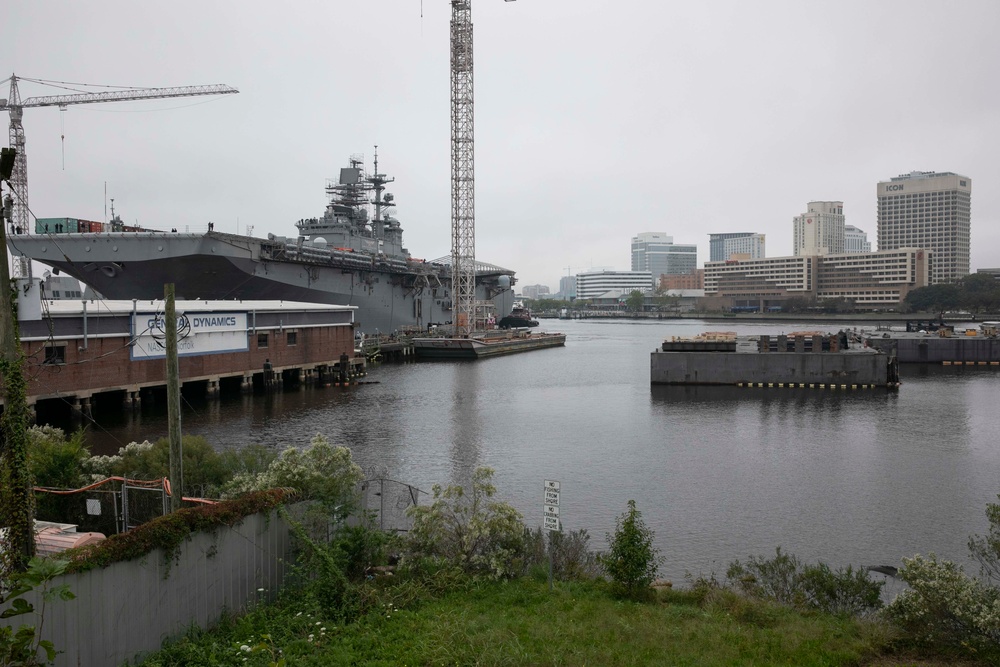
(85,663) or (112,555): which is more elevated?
(112,555)

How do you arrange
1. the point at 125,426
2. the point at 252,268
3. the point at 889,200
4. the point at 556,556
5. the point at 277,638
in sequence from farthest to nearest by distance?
the point at 889,200, the point at 252,268, the point at 125,426, the point at 556,556, the point at 277,638

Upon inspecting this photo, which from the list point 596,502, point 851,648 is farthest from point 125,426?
point 851,648

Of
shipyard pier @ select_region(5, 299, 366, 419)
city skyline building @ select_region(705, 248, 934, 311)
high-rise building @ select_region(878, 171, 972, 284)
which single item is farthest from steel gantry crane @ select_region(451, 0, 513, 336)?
high-rise building @ select_region(878, 171, 972, 284)

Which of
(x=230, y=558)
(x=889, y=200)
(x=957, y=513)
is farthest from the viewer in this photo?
(x=889, y=200)

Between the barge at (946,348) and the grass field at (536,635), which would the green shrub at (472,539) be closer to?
the grass field at (536,635)

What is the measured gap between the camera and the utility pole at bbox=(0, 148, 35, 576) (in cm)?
613

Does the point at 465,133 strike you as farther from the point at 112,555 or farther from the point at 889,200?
the point at 889,200

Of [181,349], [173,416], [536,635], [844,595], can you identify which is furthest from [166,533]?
[181,349]

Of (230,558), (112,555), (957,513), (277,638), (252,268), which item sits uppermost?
(252,268)

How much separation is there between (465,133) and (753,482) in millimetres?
46793

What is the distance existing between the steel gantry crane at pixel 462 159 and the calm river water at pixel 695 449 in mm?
23835

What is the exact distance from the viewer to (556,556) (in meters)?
10.4

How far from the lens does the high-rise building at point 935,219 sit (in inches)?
6885

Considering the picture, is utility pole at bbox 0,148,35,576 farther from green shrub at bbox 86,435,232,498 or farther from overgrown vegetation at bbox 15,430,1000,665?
green shrub at bbox 86,435,232,498
